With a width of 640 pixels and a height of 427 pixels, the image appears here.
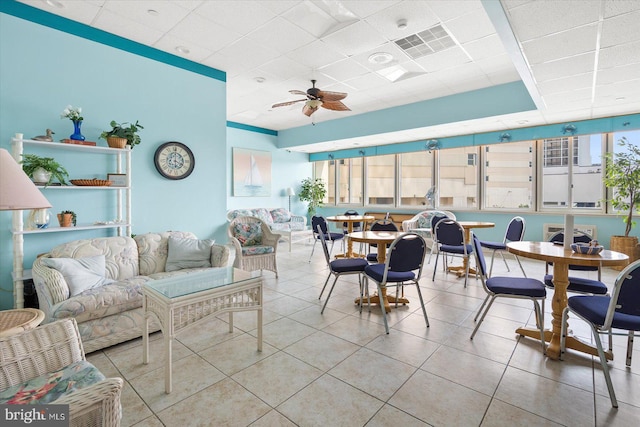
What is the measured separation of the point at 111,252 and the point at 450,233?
4.18 m

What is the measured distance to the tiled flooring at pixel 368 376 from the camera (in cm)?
175

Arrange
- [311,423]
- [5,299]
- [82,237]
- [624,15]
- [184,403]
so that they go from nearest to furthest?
1. [311,423]
2. [184,403]
3. [624,15]
4. [5,299]
5. [82,237]

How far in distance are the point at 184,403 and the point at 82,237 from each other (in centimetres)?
265

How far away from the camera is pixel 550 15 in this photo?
8.03 feet

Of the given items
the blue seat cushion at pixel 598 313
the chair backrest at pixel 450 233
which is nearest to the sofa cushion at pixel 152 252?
the chair backrest at pixel 450 233

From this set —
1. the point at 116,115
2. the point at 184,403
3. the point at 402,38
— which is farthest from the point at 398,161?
the point at 184,403

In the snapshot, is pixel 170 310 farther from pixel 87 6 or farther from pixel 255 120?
pixel 255 120

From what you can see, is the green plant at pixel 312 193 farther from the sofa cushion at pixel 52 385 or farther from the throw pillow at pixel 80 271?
the sofa cushion at pixel 52 385

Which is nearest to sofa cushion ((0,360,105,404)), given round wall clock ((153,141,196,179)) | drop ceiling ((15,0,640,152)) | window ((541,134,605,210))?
round wall clock ((153,141,196,179))

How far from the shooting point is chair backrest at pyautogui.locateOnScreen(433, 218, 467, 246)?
435cm

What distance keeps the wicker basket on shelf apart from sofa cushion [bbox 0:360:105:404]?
8.96 ft

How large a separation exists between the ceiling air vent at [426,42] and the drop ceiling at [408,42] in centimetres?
Result: 1

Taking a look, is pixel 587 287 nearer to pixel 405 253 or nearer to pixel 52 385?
pixel 405 253

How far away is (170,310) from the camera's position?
6.56ft
